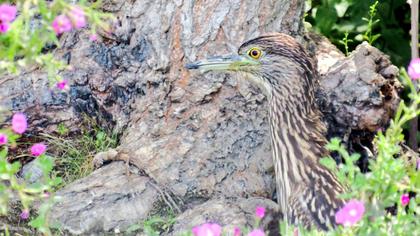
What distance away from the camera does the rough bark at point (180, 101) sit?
16.5 feet

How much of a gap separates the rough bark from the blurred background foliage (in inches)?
42.6

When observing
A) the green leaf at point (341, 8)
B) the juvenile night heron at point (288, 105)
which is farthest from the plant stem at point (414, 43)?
the juvenile night heron at point (288, 105)

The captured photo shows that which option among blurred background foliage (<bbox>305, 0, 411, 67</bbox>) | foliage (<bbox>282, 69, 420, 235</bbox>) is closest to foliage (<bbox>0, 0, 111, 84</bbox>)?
foliage (<bbox>282, 69, 420, 235</bbox>)

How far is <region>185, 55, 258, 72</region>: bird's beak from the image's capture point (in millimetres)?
4906

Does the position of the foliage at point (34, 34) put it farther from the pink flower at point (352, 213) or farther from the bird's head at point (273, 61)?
the bird's head at point (273, 61)

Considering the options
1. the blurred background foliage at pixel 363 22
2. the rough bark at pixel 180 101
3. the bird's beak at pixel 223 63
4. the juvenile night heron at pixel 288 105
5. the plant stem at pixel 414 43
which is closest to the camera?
the juvenile night heron at pixel 288 105

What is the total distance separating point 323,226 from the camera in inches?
170

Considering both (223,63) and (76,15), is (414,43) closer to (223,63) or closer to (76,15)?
(223,63)

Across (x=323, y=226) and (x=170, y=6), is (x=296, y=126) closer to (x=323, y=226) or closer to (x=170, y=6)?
(x=323, y=226)

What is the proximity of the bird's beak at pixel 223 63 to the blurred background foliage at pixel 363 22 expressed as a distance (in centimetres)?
159

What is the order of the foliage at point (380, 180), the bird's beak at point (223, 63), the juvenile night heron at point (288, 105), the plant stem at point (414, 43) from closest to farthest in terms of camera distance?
the foliage at point (380, 180) → the juvenile night heron at point (288, 105) → the bird's beak at point (223, 63) → the plant stem at point (414, 43)

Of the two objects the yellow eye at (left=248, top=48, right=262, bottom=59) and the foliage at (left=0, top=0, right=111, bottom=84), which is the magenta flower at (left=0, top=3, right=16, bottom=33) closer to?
the foliage at (left=0, top=0, right=111, bottom=84)

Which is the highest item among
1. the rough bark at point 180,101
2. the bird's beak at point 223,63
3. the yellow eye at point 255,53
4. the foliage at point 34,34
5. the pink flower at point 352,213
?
the foliage at point 34,34

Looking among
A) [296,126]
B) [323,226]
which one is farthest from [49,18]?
[296,126]
